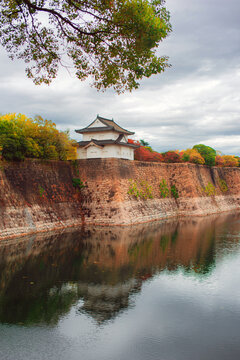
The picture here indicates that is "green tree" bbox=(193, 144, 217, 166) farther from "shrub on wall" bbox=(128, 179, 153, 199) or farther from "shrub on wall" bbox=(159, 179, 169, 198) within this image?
"shrub on wall" bbox=(128, 179, 153, 199)

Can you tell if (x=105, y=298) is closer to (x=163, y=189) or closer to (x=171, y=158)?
(x=163, y=189)

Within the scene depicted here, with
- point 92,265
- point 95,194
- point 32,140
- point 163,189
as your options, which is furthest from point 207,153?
point 92,265

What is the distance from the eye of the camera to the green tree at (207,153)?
3816cm

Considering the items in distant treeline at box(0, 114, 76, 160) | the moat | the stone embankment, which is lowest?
the moat

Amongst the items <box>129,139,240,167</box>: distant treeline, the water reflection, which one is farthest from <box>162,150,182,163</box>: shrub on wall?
the water reflection

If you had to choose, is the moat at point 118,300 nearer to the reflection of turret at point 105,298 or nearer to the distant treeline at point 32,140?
the reflection of turret at point 105,298

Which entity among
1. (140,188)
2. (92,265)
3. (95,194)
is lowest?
(92,265)

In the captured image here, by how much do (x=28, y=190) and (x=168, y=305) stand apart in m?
12.8

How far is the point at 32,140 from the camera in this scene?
68.4ft

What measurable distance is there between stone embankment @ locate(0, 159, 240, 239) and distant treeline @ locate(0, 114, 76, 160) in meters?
0.67

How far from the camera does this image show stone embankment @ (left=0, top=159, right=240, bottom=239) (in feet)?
59.6

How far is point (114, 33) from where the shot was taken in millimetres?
7680

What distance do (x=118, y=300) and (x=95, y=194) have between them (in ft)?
48.2

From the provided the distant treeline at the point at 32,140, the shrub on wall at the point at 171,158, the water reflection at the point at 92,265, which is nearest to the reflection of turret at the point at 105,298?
the water reflection at the point at 92,265
